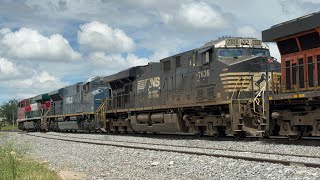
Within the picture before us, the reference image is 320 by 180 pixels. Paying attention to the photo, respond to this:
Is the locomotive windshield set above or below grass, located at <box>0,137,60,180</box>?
above

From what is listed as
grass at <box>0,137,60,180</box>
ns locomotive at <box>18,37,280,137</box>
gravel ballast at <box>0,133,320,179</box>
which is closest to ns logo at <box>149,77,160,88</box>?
ns locomotive at <box>18,37,280,137</box>

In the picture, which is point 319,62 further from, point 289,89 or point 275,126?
point 275,126

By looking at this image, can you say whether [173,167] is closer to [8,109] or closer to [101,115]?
[101,115]

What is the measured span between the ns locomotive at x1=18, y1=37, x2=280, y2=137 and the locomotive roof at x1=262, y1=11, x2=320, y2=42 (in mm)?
1303

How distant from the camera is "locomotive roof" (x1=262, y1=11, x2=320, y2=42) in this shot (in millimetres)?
11883

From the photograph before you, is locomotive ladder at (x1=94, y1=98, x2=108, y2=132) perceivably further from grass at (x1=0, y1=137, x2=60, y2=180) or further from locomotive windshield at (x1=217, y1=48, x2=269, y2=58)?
grass at (x1=0, y1=137, x2=60, y2=180)

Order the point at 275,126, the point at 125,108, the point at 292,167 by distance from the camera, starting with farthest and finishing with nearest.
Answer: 1. the point at 125,108
2. the point at 275,126
3. the point at 292,167

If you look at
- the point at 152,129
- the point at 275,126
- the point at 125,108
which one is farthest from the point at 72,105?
the point at 275,126

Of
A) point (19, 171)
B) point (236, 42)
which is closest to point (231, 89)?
point (236, 42)

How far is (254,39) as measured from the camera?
15.8m

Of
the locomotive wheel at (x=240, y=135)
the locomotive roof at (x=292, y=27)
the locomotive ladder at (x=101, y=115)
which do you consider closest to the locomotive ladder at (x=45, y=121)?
the locomotive ladder at (x=101, y=115)

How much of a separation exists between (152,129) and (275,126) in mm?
7313

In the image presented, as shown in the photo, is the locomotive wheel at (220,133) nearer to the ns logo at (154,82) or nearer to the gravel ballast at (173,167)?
the gravel ballast at (173,167)

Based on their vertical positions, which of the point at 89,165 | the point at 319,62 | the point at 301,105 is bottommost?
the point at 89,165
